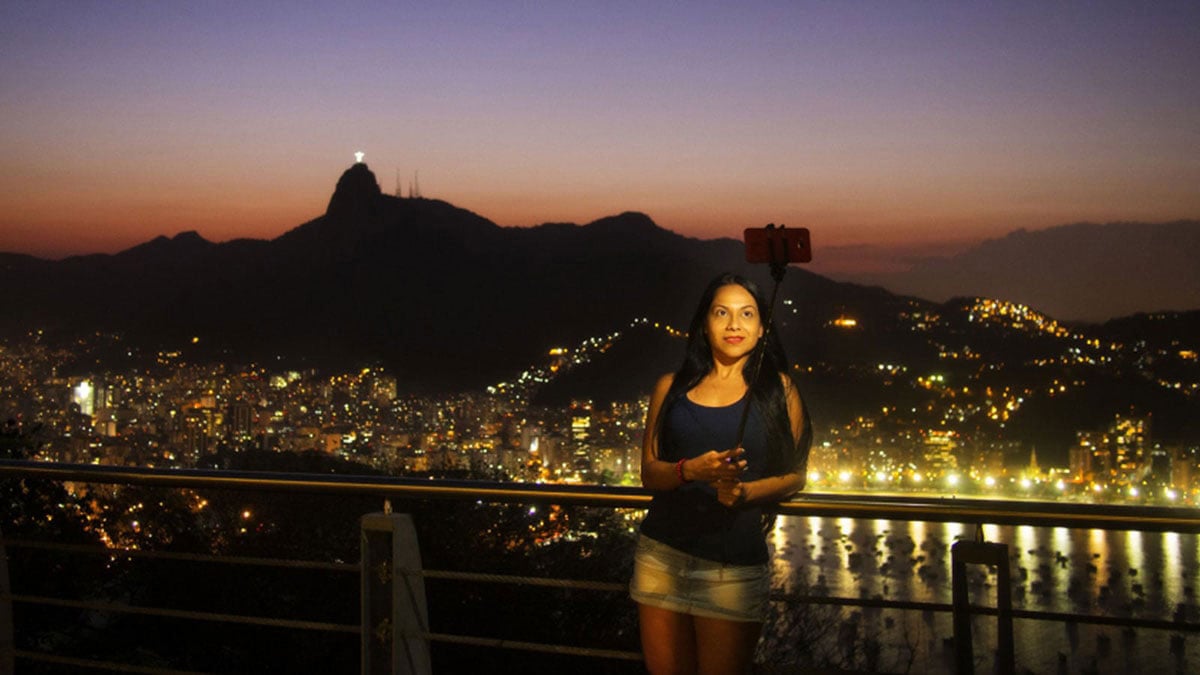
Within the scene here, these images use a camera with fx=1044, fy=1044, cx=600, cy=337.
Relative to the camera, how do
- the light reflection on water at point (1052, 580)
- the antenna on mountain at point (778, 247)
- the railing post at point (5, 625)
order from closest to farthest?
the antenna on mountain at point (778, 247), the railing post at point (5, 625), the light reflection on water at point (1052, 580)

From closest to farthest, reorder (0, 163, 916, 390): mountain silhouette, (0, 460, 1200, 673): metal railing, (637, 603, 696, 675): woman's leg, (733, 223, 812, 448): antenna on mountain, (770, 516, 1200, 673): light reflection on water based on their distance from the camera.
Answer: (733, 223, 812, 448): antenna on mountain → (0, 460, 1200, 673): metal railing → (637, 603, 696, 675): woman's leg → (770, 516, 1200, 673): light reflection on water → (0, 163, 916, 390): mountain silhouette

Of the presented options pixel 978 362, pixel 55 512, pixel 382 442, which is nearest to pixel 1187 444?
pixel 978 362

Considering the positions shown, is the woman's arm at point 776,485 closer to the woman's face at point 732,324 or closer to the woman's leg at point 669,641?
the woman's face at point 732,324

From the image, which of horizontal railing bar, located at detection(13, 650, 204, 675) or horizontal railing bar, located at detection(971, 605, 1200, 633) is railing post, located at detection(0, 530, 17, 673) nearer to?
horizontal railing bar, located at detection(13, 650, 204, 675)

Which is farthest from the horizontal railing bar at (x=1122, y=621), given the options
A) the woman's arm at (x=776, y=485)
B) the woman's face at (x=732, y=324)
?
the woman's face at (x=732, y=324)

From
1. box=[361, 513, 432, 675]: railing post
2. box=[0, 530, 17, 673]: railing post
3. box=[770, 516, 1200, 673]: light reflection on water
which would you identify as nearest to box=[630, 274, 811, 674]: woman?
box=[361, 513, 432, 675]: railing post

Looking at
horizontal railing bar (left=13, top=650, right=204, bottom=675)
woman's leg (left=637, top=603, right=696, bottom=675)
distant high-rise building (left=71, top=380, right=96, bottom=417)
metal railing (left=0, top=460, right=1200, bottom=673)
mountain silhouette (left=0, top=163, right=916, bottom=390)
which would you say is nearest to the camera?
metal railing (left=0, top=460, right=1200, bottom=673)
